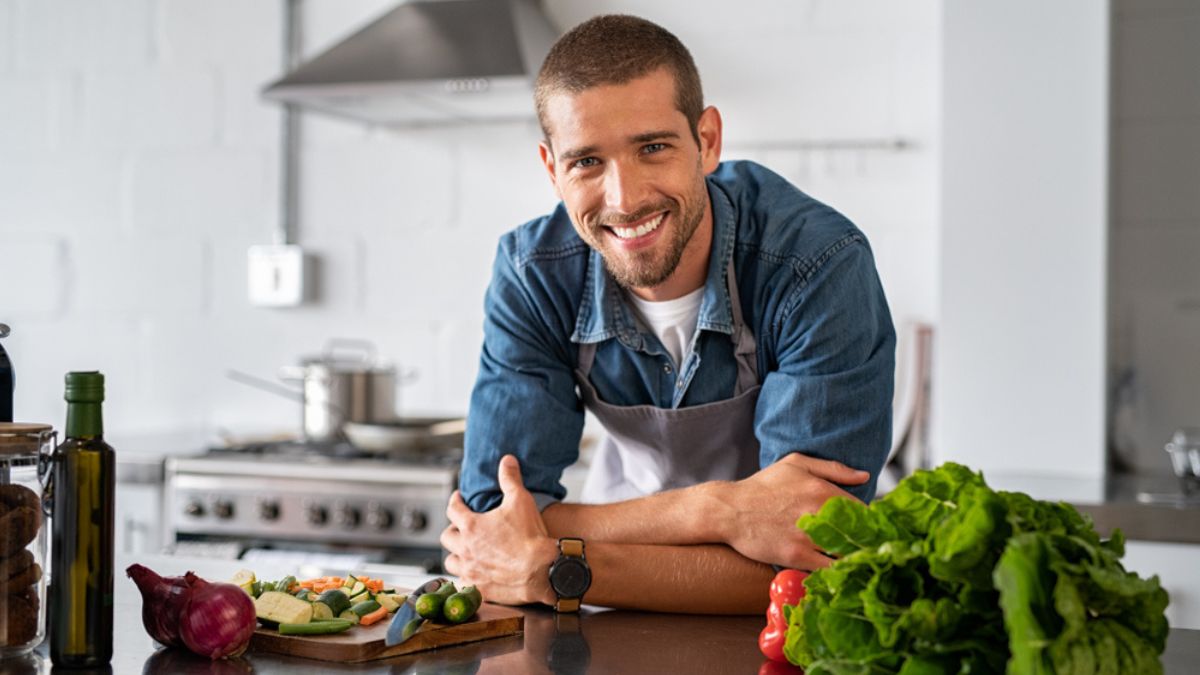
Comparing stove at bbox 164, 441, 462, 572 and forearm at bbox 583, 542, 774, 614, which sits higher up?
forearm at bbox 583, 542, 774, 614

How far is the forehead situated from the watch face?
53 centimetres

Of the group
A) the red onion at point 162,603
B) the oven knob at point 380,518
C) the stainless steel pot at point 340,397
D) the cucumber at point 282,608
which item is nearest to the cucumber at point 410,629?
the cucumber at point 282,608

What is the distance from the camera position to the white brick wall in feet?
10.9

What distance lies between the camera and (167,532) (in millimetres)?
3086

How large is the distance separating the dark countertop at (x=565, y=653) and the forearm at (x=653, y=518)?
17 centimetres

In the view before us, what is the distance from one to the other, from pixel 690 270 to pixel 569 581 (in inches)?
21.7

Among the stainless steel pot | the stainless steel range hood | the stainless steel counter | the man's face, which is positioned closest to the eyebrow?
the man's face

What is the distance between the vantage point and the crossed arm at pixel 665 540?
1.55 m

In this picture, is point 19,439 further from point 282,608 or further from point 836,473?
point 836,473

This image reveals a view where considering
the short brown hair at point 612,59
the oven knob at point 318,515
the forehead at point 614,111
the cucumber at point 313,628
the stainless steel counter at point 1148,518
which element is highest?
the short brown hair at point 612,59

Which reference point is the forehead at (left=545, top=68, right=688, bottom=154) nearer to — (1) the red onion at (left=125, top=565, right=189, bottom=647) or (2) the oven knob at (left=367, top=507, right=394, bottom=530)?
(1) the red onion at (left=125, top=565, right=189, bottom=647)

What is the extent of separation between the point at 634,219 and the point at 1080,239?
1.44 meters

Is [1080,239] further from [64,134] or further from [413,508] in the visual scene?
[64,134]

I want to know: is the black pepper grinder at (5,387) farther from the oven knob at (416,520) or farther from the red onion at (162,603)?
the oven knob at (416,520)
